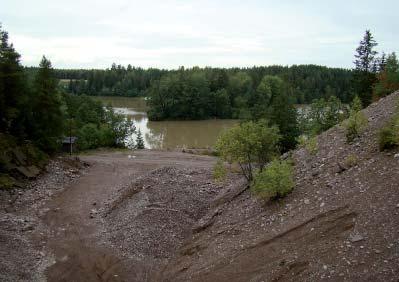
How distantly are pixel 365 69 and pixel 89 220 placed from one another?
A: 112 ft

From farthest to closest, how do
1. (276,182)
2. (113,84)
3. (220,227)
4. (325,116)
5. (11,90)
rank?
(113,84), (325,116), (11,90), (220,227), (276,182)

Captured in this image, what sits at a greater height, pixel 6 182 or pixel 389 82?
pixel 389 82

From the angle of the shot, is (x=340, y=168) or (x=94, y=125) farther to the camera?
(x=94, y=125)

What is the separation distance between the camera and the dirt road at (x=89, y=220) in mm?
15492

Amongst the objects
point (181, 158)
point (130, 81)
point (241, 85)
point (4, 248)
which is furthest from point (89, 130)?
point (130, 81)

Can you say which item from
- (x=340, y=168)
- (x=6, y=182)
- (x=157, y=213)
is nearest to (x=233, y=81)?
(x=6, y=182)

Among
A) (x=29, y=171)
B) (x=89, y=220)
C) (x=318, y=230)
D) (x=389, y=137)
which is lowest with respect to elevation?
(x=89, y=220)

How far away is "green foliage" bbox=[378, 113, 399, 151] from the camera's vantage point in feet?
44.3

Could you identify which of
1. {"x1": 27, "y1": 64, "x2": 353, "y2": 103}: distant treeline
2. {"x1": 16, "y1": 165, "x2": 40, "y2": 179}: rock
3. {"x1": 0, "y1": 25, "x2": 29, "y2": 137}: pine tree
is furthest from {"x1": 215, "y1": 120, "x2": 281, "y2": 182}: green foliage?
{"x1": 27, "y1": 64, "x2": 353, "y2": 103}: distant treeline

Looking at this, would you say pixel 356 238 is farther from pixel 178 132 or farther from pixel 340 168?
pixel 178 132

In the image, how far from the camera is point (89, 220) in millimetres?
20938

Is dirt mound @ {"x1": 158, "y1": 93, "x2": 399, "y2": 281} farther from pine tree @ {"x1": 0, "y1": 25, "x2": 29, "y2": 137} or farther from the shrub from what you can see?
pine tree @ {"x1": 0, "y1": 25, "x2": 29, "y2": 137}

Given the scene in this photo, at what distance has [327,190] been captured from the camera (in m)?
14.0

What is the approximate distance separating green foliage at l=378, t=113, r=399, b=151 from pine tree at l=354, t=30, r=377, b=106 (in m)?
27.6
